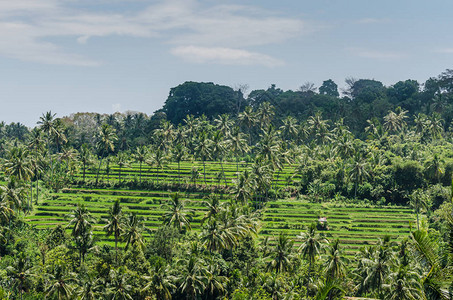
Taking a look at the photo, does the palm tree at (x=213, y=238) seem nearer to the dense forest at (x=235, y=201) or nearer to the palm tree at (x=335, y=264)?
the dense forest at (x=235, y=201)

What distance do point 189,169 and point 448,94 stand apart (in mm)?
99475

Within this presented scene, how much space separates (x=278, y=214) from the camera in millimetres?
106125

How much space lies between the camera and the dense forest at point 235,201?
6700 centimetres

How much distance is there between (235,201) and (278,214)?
13.1 m

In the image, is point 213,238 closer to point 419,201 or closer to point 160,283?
point 160,283

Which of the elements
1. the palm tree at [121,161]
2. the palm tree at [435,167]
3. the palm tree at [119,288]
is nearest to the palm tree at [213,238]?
the palm tree at [119,288]

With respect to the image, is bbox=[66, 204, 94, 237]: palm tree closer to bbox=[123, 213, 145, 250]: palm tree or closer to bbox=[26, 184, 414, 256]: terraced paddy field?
bbox=[123, 213, 145, 250]: palm tree

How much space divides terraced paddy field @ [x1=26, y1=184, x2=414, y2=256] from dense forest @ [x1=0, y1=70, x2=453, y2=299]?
128 cm

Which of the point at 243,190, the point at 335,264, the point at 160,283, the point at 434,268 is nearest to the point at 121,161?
the point at 243,190

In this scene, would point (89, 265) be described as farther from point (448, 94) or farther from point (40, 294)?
point (448, 94)

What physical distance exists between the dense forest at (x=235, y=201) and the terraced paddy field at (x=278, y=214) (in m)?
1.28

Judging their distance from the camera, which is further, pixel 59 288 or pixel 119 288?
pixel 119 288

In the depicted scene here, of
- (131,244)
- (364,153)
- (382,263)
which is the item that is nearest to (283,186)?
(364,153)

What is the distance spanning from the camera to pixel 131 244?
7994 cm
